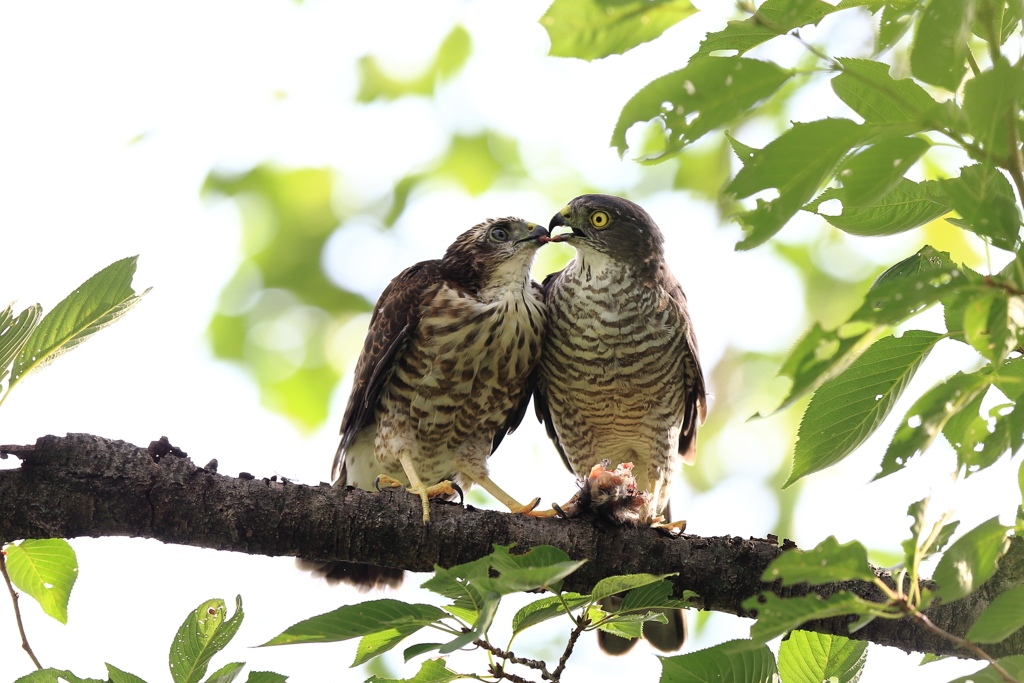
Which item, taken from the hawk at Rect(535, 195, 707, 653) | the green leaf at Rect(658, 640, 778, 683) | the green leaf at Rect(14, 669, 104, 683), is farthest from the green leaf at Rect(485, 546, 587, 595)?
the hawk at Rect(535, 195, 707, 653)

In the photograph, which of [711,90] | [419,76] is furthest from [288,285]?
[711,90]

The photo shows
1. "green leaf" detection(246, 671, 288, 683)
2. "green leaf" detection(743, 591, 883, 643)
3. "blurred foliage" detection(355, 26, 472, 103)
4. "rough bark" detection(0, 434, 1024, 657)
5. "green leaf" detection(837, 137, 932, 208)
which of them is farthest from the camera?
"blurred foliage" detection(355, 26, 472, 103)

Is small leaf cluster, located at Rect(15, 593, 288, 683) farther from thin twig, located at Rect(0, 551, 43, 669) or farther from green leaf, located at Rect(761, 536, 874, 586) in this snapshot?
green leaf, located at Rect(761, 536, 874, 586)

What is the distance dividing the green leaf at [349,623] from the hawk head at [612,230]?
117 inches

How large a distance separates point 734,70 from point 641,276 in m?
3.05

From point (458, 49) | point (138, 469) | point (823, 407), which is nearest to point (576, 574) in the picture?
point (823, 407)

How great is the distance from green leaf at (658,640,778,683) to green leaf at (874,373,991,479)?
0.61m

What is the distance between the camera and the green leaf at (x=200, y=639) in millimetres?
1966

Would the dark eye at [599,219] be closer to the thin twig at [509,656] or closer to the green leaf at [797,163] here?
the thin twig at [509,656]

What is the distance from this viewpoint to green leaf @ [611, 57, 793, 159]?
1322 mm

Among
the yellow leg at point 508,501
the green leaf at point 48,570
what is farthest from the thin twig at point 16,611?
the yellow leg at point 508,501

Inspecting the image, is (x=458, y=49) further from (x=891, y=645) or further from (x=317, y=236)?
(x=891, y=645)

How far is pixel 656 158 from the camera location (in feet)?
4.66

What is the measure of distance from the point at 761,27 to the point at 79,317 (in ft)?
6.65
